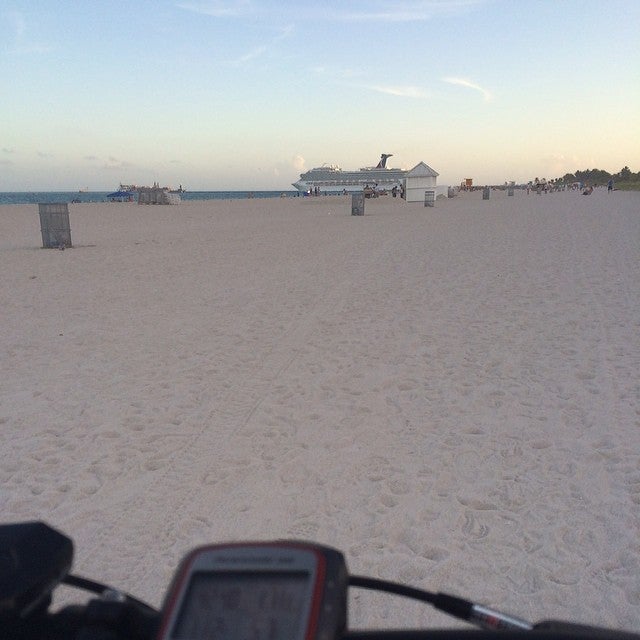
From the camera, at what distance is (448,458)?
3658 millimetres

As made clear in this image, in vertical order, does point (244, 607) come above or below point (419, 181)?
below

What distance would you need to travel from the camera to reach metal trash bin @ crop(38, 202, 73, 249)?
1507cm

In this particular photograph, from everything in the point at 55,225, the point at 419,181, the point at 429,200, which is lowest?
the point at 55,225

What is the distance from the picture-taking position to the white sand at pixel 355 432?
2725 millimetres

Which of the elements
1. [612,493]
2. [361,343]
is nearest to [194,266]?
[361,343]

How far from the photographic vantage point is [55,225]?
49.6 ft

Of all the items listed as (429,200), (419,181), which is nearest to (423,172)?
(419,181)

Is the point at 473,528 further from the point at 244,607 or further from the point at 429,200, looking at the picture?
the point at 429,200

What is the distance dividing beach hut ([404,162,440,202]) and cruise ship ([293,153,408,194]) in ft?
206

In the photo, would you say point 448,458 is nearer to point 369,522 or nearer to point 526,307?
point 369,522

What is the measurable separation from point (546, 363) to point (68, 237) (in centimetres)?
1337

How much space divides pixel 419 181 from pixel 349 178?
66.7m

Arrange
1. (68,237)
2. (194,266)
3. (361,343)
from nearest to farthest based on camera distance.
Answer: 1. (361,343)
2. (194,266)
3. (68,237)

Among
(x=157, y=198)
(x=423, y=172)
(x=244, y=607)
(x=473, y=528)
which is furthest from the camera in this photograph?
(x=157, y=198)
